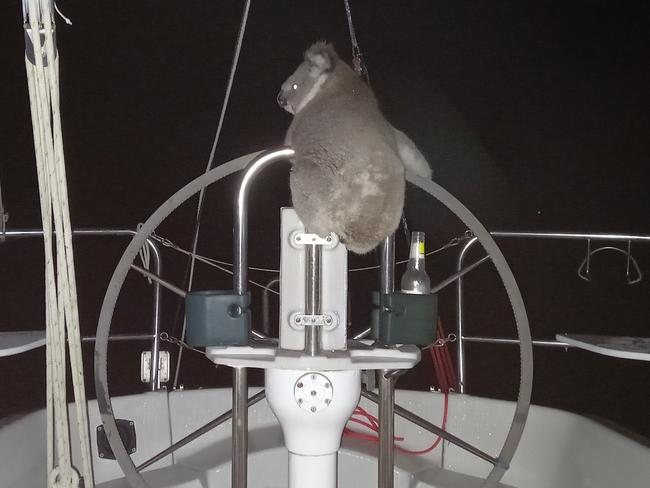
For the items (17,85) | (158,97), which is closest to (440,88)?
(158,97)

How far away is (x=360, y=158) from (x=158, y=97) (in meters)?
1.88

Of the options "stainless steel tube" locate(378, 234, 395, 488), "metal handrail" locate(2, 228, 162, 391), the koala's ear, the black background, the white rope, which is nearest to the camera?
the white rope

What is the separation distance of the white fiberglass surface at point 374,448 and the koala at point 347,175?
31.9 inches

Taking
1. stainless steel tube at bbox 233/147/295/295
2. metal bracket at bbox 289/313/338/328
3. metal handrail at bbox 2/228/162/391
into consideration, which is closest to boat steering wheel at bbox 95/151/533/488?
stainless steel tube at bbox 233/147/295/295

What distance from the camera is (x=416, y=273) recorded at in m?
1.05

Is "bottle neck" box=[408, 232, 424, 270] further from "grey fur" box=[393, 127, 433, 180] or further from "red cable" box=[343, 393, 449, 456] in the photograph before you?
"red cable" box=[343, 393, 449, 456]

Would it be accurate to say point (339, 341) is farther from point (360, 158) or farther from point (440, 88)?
point (440, 88)

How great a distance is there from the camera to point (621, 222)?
295 centimetres

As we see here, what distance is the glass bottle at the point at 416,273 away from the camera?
3.37ft

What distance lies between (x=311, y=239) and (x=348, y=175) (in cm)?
12

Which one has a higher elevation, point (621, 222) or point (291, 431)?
point (621, 222)

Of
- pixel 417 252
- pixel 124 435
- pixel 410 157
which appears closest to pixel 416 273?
pixel 417 252

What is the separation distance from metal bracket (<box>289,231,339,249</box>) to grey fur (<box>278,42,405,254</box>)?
23mm

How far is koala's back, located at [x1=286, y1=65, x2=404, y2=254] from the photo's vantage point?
0.83 m
